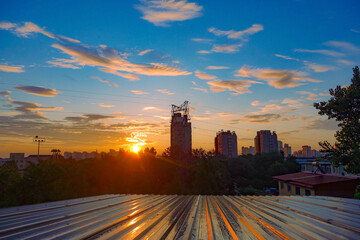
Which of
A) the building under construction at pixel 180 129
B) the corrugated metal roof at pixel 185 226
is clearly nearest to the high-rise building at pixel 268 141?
the building under construction at pixel 180 129

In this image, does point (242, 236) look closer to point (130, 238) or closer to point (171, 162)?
point (130, 238)

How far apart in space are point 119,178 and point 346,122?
40.3 meters

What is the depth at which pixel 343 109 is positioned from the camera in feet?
50.1

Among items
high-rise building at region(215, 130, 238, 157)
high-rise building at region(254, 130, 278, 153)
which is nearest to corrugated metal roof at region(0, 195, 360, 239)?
high-rise building at region(215, 130, 238, 157)

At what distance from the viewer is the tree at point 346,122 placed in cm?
1430

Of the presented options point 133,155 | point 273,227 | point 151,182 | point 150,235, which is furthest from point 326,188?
point 133,155

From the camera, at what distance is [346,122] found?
51.4 ft

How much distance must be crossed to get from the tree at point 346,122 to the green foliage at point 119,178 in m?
32.5

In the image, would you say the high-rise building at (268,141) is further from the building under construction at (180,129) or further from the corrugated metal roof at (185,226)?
the corrugated metal roof at (185,226)

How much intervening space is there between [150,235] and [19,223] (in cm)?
397

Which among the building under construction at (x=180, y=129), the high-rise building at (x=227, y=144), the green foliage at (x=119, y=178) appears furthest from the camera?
the high-rise building at (x=227, y=144)

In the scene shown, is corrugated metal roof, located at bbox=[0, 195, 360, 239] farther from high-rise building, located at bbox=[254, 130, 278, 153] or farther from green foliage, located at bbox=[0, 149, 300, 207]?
high-rise building, located at bbox=[254, 130, 278, 153]

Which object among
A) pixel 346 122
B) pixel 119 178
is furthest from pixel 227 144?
pixel 346 122

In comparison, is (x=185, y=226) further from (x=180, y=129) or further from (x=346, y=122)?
(x=180, y=129)
